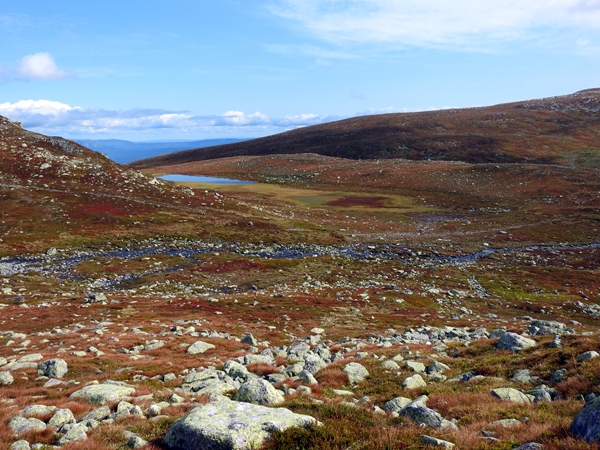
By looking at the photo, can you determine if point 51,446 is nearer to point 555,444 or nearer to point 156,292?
point 555,444

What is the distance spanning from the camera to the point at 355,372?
1748 centimetres

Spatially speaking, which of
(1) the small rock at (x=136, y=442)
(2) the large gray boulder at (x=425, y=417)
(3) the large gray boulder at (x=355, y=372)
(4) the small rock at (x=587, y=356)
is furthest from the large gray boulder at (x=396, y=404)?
(4) the small rock at (x=587, y=356)

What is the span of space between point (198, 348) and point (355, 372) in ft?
33.7

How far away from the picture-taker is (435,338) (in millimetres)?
27766

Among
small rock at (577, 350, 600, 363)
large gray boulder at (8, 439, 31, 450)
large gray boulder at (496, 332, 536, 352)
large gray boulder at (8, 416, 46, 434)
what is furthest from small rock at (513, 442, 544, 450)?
large gray boulder at (496, 332, 536, 352)

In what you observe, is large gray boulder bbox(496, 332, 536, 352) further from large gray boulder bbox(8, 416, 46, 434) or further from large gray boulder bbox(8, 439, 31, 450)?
large gray boulder bbox(8, 439, 31, 450)

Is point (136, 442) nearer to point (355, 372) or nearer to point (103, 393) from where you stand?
point (103, 393)

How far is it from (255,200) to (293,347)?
8290cm

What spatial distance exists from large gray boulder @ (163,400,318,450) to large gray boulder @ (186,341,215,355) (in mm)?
12810

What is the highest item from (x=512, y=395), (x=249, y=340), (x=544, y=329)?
(x=512, y=395)

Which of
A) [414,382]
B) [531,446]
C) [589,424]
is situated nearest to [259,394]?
[414,382]

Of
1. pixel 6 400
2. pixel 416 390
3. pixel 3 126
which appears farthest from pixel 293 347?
pixel 3 126

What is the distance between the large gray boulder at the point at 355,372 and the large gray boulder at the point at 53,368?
13.1 m

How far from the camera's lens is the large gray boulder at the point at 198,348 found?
73.9 ft
